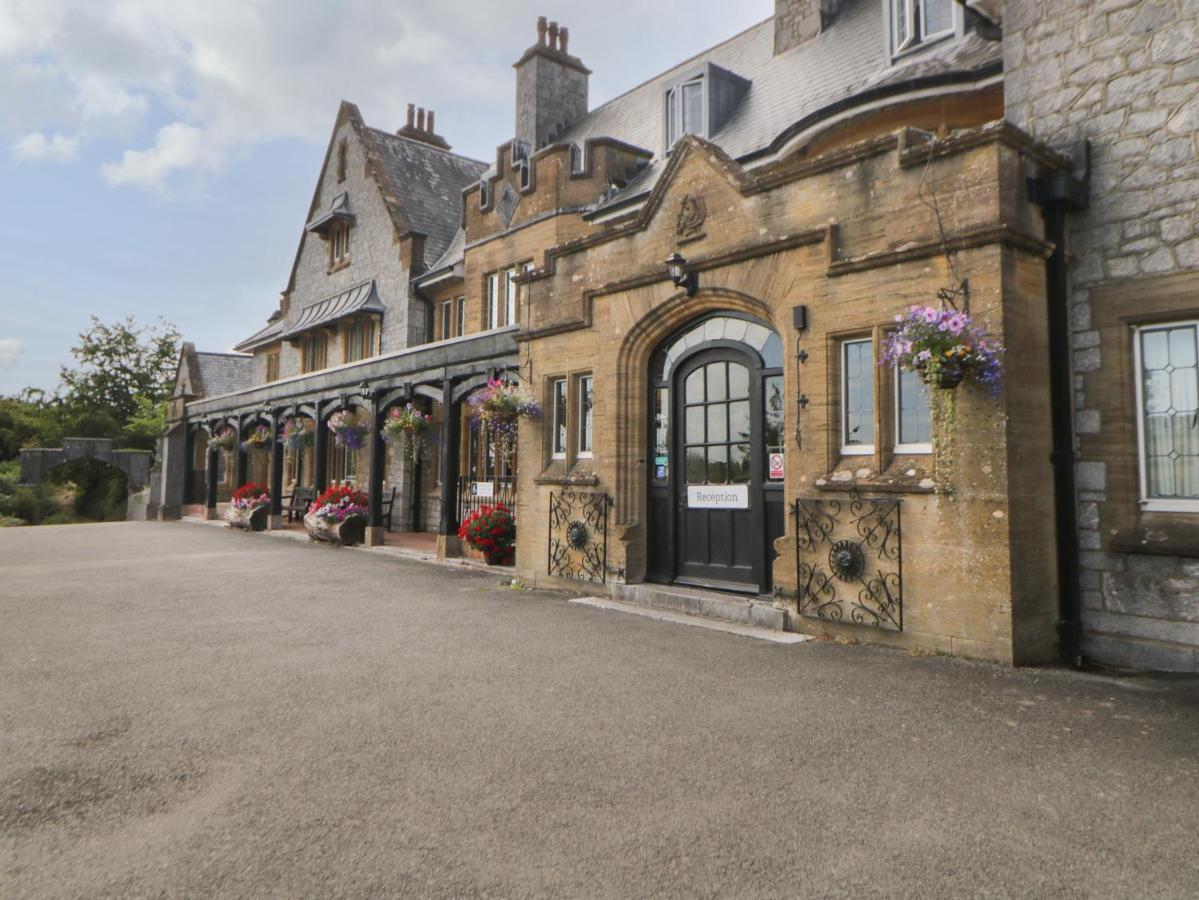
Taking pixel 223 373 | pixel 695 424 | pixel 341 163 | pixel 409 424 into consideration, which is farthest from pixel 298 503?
pixel 695 424

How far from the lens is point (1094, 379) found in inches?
253

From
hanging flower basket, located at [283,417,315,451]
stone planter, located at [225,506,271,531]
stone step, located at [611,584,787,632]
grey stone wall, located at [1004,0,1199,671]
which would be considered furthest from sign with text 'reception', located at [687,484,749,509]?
stone planter, located at [225,506,271,531]

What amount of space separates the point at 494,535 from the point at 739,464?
479 centimetres

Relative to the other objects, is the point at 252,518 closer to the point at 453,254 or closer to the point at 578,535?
the point at 453,254

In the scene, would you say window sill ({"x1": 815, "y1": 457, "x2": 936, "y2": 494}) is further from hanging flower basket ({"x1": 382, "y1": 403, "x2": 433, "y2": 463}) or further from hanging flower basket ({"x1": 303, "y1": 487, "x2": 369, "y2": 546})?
hanging flower basket ({"x1": 303, "y1": 487, "x2": 369, "y2": 546})

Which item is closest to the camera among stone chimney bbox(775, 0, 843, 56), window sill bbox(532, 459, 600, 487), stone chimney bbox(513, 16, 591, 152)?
window sill bbox(532, 459, 600, 487)

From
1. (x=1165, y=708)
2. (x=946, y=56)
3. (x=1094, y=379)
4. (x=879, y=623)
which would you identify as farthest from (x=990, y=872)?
(x=946, y=56)

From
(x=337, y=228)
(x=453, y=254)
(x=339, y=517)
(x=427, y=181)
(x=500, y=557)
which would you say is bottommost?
(x=500, y=557)

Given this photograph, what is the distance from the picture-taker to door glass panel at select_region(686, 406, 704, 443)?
9070mm

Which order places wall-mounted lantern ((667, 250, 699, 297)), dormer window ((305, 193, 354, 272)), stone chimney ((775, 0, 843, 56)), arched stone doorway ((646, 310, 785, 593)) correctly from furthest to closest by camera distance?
dormer window ((305, 193, 354, 272)) → stone chimney ((775, 0, 843, 56)) → wall-mounted lantern ((667, 250, 699, 297)) → arched stone doorway ((646, 310, 785, 593))

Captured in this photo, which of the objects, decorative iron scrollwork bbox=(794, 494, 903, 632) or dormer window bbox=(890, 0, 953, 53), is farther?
dormer window bbox=(890, 0, 953, 53)

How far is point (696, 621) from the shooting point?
26.0 feet

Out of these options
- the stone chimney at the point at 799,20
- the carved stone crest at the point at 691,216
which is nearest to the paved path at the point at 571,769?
the carved stone crest at the point at 691,216

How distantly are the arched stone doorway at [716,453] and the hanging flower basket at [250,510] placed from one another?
1433cm
